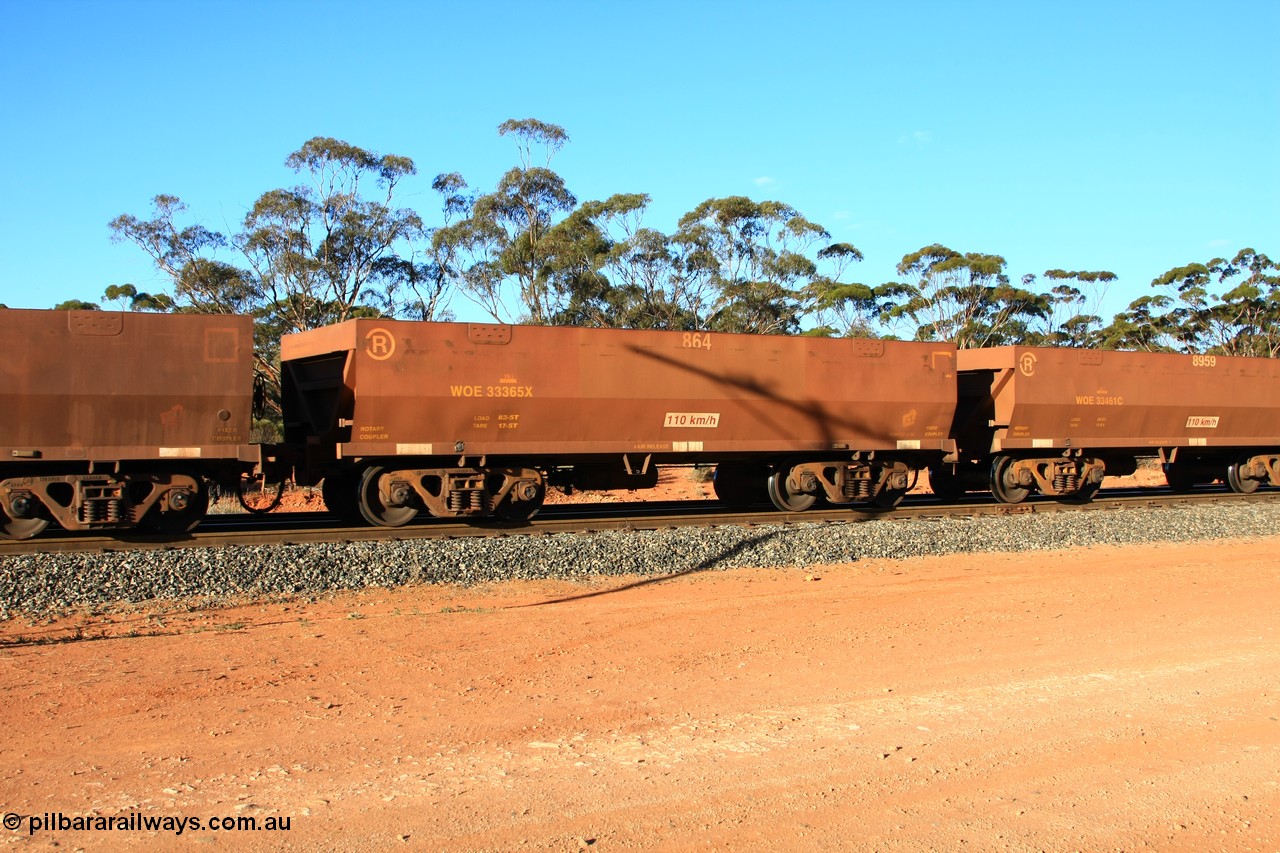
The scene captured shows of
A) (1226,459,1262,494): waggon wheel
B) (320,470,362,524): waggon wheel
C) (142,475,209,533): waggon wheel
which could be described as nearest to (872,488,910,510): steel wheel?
(320,470,362,524): waggon wheel

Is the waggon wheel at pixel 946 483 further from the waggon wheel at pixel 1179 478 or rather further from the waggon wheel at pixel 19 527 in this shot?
the waggon wheel at pixel 19 527

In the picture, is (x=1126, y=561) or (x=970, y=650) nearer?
(x=970, y=650)

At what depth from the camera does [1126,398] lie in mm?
18281

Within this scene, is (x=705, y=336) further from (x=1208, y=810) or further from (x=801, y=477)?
(x=1208, y=810)

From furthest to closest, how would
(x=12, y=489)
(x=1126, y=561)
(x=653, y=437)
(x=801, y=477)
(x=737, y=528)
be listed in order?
(x=801, y=477)
(x=653, y=437)
(x=737, y=528)
(x=1126, y=561)
(x=12, y=489)

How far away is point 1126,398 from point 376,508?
13147mm

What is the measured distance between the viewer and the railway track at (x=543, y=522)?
1133 centimetres

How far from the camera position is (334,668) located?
686 centimetres

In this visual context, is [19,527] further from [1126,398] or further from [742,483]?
[1126,398]

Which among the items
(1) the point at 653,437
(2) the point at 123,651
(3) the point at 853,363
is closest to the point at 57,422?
(2) the point at 123,651

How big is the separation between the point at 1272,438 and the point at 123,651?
20934 mm

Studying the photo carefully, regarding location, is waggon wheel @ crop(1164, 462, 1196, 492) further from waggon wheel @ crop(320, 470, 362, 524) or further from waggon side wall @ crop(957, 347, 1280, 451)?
waggon wheel @ crop(320, 470, 362, 524)

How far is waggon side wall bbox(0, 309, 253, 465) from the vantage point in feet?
36.6

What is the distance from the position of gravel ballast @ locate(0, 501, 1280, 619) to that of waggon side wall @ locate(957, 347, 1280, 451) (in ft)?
7.83
